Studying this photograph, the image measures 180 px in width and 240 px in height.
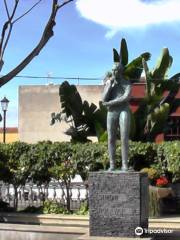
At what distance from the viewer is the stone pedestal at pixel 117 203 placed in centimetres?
964

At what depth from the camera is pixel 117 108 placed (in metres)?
9.91

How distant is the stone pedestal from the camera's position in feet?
31.6

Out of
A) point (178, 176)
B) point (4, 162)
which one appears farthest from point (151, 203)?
point (4, 162)

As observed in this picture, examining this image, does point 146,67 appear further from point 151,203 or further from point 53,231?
point 53,231

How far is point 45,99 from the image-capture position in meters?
34.6

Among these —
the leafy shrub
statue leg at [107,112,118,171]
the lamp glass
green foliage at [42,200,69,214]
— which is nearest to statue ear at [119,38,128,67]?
the leafy shrub

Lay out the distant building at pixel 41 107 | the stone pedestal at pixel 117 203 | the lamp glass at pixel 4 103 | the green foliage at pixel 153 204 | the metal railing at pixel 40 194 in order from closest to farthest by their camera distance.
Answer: the stone pedestal at pixel 117 203, the green foliage at pixel 153 204, the metal railing at pixel 40 194, the lamp glass at pixel 4 103, the distant building at pixel 41 107

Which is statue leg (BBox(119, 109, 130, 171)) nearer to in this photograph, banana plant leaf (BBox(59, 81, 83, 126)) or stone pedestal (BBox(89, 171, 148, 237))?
stone pedestal (BBox(89, 171, 148, 237))

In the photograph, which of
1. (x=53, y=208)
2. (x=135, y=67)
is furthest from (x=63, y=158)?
(x=135, y=67)

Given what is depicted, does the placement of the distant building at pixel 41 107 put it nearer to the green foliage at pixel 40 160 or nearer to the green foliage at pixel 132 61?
the green foliage at pixel 132 61

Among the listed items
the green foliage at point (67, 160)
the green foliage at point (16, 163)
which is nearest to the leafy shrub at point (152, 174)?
the green foliage at point (67, 160)

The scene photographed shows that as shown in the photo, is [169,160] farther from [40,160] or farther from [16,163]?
[16,163]

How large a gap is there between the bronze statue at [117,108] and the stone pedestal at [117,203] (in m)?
0.24

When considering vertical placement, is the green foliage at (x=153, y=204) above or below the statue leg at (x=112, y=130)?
below
